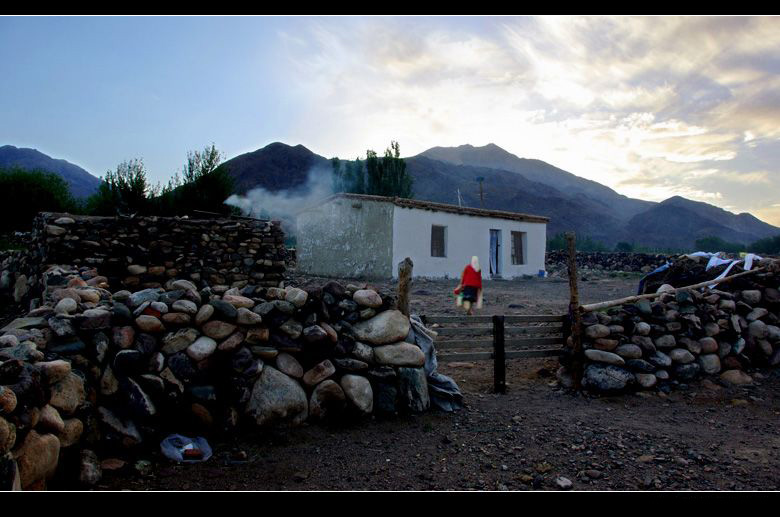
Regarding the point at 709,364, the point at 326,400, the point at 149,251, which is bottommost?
the point at 709,364

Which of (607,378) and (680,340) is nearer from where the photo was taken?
(607,378)

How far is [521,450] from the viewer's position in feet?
13.6

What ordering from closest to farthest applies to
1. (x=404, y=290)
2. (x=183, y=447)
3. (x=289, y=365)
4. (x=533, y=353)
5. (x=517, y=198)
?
(x=183, y=447), (x=289, y=365), (x=404, y=290), (x=533, y=353), (x=517, y=198)

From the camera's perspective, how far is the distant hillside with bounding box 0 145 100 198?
192ft

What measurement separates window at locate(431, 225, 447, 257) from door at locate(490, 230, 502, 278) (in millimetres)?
3152

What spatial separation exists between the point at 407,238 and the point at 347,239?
2731 millimetres

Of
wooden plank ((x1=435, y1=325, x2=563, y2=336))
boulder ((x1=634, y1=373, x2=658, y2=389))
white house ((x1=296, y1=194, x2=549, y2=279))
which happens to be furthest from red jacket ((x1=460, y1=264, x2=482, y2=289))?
white house ((x1=296, y1=194, x2=549, y2=279))

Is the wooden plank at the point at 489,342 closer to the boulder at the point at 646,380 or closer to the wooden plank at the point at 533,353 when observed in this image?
the wooden plank at the point at 533,353

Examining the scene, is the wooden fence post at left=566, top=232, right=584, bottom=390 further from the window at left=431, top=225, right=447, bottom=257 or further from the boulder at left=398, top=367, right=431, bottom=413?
the window at left=431, top=225, right=447, bottom=257

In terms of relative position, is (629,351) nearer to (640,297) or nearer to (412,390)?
(640,297)

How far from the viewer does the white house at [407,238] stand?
18.7m

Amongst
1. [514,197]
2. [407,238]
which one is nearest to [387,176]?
[407,238]

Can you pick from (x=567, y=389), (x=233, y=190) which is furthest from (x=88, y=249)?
(x=233, y=190)

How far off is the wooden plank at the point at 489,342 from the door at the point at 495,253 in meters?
15.9
